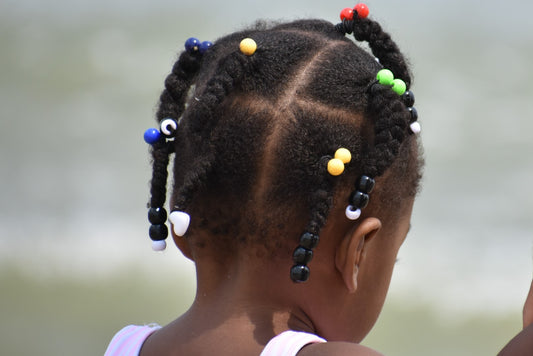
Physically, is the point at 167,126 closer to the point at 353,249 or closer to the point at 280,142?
the point at 280,142

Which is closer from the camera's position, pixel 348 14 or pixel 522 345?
pixel 522 345

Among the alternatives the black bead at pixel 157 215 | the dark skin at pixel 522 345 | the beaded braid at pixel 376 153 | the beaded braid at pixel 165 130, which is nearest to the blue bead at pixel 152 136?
the beaded braid at pixel 165 130

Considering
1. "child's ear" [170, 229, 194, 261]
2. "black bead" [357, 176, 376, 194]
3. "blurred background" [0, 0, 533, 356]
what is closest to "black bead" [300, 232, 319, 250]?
"black bead" [357, 176, 376, 194]

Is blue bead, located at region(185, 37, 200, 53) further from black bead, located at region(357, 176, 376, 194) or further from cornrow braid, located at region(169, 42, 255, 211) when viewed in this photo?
black bead, located at region(357, 176, 376, 194)

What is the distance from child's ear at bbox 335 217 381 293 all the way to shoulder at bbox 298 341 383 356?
153 millimetres

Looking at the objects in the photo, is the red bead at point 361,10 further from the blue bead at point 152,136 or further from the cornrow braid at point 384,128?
the blue bead at point 152,136

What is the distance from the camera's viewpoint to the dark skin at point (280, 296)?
4.28ft

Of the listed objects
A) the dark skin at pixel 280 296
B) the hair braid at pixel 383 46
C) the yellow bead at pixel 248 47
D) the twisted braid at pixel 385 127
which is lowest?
the dark skin at pixel 280 296

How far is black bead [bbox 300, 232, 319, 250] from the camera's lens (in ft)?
4.13

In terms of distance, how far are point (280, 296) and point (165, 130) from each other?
340 millimetres

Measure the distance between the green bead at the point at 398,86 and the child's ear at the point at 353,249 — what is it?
0.68 feet

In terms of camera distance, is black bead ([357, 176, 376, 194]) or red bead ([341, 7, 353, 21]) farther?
red bead ([341, 7, 353, 21])

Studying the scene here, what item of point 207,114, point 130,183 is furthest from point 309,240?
point 130,183

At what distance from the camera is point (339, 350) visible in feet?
3.88
